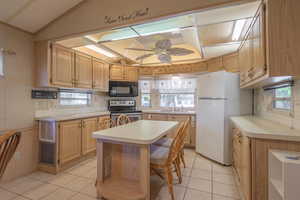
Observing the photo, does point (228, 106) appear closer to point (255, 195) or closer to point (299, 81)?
point (299, 81)

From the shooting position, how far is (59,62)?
8.76ft

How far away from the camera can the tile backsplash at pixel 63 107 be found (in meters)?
2.71

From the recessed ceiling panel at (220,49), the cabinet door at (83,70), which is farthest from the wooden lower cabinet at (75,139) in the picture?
the recessed ceiling panel at (220,49)

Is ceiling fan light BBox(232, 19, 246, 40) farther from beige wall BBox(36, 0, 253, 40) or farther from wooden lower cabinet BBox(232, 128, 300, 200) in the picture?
wooden lower cabinet BBox(232, 128, 300, 200)

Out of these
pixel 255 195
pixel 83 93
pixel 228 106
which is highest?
pixel 83 93

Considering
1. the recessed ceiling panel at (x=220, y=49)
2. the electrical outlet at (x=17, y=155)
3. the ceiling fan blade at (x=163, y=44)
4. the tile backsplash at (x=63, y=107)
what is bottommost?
the electrical outlet at (x=17, y=155)

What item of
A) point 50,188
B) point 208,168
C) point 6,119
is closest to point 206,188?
point 208,168

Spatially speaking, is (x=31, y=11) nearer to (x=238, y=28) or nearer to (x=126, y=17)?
(x=126, y=17)

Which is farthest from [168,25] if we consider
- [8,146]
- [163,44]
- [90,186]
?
[90,186]

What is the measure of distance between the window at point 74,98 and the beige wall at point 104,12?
1.18 meters

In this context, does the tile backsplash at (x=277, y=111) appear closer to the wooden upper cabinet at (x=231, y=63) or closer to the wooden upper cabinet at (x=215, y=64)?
the wooden upper cabinet at (x=231, y=63)

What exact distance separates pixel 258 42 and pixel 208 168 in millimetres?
Result: 2133

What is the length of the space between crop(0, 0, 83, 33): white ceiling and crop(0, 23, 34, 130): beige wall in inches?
6.9

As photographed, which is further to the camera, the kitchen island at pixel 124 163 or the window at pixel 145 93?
the window at pixel 145 93
